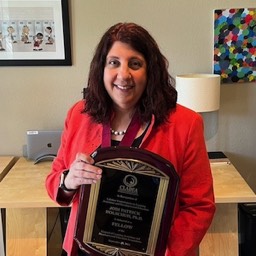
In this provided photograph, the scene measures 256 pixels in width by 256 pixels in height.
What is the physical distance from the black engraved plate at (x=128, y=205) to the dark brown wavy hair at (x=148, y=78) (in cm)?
15

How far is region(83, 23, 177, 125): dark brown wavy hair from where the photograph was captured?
1.04m

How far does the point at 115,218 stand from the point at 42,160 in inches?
52.8

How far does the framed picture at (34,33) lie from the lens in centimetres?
225

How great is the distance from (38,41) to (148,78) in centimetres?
143

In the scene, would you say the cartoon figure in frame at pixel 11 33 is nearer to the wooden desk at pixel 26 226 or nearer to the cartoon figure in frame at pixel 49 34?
the cartoon figure in frame at pixel 49 34

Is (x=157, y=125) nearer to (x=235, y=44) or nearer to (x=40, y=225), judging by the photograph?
(x=40, y=225)

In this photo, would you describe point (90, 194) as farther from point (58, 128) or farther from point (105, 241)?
point (58, 128)

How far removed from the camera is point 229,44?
7.59 ft

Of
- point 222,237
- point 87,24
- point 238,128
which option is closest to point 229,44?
point 238,128

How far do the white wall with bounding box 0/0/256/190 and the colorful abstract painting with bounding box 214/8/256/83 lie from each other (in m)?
0.04

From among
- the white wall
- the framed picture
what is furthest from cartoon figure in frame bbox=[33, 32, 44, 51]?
the white wall

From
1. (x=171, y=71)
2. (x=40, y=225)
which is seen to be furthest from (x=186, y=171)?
(x=171, y=71)

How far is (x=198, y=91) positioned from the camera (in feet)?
6.86

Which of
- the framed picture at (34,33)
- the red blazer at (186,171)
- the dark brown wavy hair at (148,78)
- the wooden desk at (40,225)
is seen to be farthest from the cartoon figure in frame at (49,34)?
the red blazer at (186,171)
